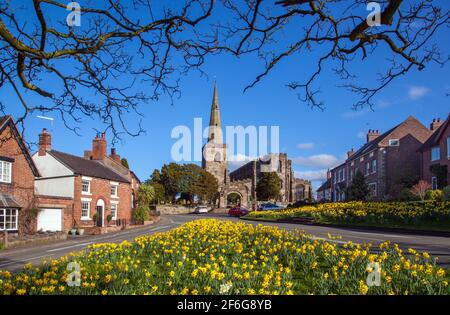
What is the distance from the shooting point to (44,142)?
40.4 metres

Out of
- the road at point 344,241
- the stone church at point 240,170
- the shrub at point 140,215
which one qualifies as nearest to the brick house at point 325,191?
the stone church at point 240,170

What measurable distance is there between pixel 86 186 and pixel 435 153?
36.6 metres

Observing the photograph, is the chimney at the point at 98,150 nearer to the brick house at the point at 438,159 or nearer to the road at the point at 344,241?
the road at the point at 344,241

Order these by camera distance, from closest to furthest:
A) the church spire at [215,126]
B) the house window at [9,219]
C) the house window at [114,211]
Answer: the house window at [9,219], the house window at [114,211], the church spire at [215,126]

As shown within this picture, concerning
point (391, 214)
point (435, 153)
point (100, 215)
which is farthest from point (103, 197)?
point (435, 153)

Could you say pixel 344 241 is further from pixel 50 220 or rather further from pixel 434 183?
pixel 434 183

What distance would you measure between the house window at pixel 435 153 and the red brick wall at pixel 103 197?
115 ft

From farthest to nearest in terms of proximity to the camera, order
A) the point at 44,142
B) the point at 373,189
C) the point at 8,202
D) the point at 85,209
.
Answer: the point at 373,189 < the point at 44,142 < the point at 85,209 < the point at 8,202

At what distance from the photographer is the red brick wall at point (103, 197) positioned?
37562 millimetres

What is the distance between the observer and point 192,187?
101688 millimetres

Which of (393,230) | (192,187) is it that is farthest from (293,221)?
(192,187)

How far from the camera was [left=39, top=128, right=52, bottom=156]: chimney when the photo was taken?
3997 cm

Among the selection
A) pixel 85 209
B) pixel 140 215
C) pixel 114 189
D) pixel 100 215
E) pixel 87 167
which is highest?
pixel 87 167
